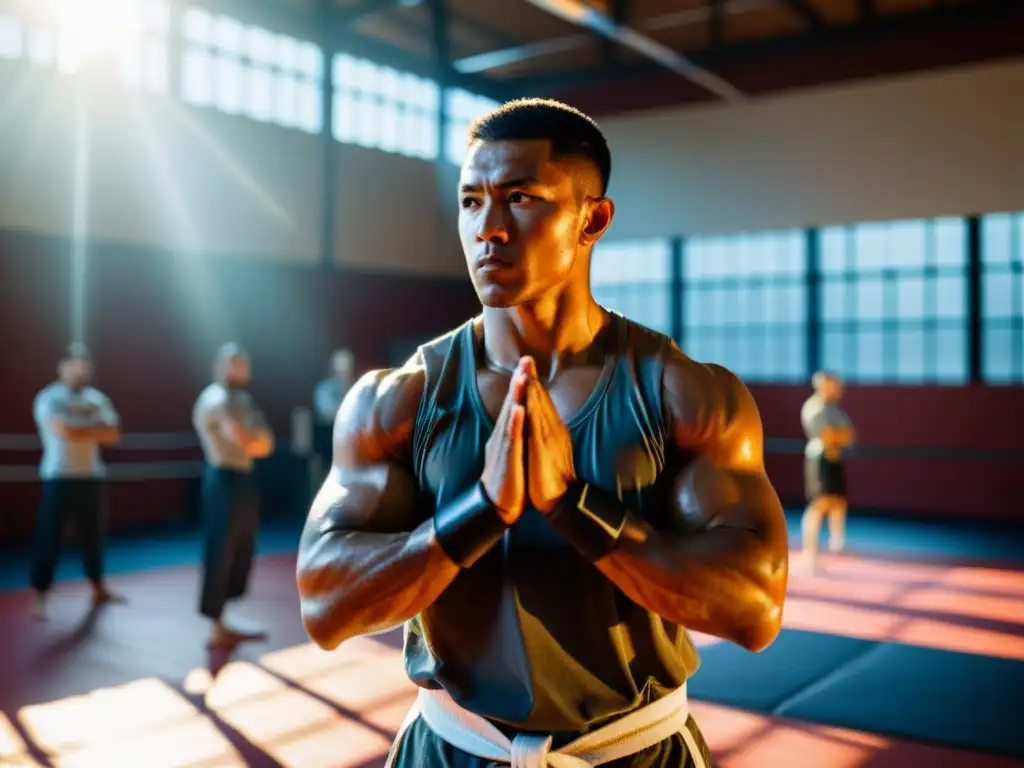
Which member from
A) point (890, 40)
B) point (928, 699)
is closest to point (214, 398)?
point (928, 699)

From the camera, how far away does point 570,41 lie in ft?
40.5

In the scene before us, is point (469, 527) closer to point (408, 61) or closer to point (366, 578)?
point (366, 578)

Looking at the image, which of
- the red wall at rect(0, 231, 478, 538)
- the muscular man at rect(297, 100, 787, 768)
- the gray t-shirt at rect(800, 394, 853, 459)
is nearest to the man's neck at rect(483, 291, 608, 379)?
the muscular man at rect(297, 100, 787, 768)

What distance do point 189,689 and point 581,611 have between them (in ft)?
13.2

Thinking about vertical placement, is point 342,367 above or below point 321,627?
above

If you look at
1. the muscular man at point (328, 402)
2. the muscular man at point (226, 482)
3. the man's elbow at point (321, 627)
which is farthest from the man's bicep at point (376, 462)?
the muscular man at point (328, 402)

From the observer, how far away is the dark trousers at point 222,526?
556 cm

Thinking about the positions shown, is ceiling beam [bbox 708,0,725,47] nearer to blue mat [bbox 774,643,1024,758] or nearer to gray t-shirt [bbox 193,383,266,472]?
gray t-shirt [bbox 193,383,266,472]

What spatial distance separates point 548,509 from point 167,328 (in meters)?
10.1

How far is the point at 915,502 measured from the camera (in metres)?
11.8

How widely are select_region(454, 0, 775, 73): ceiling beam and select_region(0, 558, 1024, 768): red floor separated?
7077 mm

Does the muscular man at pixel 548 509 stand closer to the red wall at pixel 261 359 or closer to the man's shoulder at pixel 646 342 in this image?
the man's shoulder at pixel 646 342

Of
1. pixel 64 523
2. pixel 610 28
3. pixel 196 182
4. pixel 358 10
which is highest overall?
pixel 358 10

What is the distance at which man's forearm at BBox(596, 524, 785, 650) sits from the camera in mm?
1188
